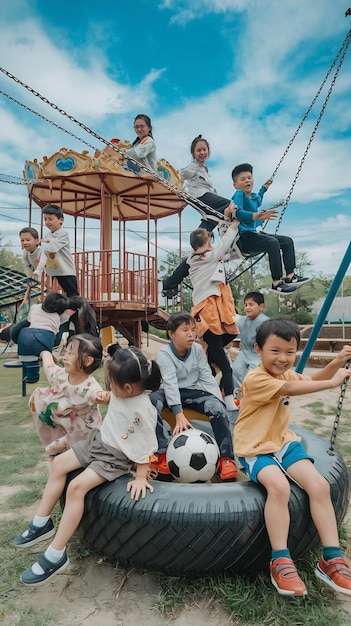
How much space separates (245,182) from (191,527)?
2.86 metres

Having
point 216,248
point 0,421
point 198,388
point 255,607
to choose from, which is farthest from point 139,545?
point 0,421

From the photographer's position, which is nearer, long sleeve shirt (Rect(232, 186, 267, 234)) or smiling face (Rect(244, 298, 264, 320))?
long sleeve shirt (Rect(232, 186, 267, 234))

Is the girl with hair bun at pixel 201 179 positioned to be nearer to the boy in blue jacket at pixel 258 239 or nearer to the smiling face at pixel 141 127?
the boy in blue jacket at pixel 258 239

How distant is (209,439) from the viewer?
2531 millimetres

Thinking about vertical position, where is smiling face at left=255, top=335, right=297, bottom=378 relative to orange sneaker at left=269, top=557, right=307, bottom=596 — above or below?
above

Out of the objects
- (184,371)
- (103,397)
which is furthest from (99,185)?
(103,397)

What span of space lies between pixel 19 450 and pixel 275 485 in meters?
2.81

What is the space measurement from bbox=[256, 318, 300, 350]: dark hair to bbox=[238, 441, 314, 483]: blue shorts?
47 centimetres

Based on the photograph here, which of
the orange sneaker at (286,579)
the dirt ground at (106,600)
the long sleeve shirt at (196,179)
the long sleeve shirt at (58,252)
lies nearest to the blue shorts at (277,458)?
the orange sneaker at (286,579)

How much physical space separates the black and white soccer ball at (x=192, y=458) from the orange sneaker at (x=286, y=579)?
73cm

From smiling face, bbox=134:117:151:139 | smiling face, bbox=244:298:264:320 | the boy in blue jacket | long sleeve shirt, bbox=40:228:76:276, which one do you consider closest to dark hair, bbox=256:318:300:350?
the boy in blue jacket

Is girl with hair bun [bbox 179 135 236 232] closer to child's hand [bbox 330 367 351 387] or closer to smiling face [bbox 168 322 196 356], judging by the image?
smiling face [bbox 168 322 196 356]

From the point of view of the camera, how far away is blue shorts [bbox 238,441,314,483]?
→ 6.32 feet

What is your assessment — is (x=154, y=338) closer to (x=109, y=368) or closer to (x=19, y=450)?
(x=19, y=450)
